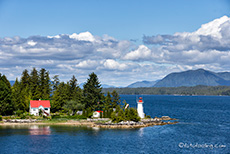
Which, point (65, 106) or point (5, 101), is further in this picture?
point (65, 106)

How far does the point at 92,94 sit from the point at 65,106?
31.2ft

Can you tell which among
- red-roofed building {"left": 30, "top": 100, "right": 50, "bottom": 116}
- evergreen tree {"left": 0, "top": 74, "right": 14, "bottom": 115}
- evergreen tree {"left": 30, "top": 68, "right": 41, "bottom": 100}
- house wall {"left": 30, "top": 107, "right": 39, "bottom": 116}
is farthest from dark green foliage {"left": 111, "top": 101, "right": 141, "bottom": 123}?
evergreen tree {"left": 30, "top": 68, "right": 41, "bottom": 100}

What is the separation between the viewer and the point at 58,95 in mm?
97375

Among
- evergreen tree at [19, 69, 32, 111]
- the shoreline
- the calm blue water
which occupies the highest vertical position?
evergreen tree at [19, 69, 32, 111]

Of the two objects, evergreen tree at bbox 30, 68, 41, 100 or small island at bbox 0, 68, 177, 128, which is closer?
small island at bbox 0, 68, 177, 128

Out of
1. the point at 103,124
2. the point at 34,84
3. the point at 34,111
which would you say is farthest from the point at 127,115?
the point at 34,84

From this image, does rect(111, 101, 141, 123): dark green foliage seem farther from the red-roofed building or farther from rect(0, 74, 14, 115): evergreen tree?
rect(0, 74, 14, 115): evergreen tree

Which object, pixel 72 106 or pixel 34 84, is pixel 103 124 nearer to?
pixel 72 106

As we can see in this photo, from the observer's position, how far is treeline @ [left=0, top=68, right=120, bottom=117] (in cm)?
8444

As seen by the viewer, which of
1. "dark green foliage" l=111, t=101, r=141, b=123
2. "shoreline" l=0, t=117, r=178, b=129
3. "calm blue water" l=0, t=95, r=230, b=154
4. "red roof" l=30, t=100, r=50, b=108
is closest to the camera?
"calm blue water" l=0, t=95, r=230, b=154

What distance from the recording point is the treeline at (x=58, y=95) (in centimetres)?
8444

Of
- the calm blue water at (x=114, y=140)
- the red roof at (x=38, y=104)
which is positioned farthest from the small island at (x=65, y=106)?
the calm blue water at (x=114, y=140)

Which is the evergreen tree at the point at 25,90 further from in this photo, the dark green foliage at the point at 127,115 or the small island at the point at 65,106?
the dark green foliage at the point at 127,115

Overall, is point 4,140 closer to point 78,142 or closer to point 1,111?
point 78,142
